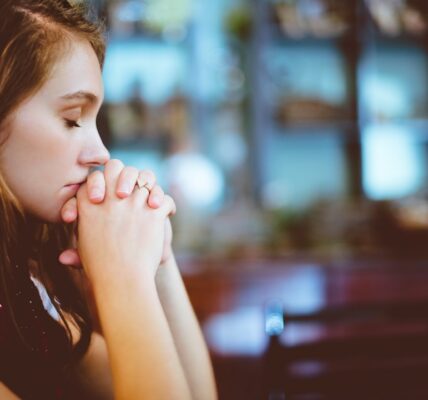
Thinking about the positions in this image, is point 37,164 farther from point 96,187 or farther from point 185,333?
point 185,333

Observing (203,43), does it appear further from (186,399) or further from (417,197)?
(186,399)

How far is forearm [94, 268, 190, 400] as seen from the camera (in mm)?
681

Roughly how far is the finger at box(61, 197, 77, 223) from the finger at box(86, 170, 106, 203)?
0.02 m

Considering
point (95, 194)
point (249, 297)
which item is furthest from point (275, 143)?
point (95, 194)

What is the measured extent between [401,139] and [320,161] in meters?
0.55

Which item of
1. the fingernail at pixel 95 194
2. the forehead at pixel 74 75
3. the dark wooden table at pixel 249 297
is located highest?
the dark wooden table at pixel 249 297

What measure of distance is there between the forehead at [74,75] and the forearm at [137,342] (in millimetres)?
232

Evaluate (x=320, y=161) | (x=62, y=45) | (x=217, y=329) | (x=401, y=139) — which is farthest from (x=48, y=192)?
(x=401, y=139)

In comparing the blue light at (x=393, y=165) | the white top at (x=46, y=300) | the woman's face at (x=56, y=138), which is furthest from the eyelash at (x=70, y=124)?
the blue light at (x=393, y=165)

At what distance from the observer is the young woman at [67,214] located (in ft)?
2.30

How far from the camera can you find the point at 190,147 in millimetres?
3449

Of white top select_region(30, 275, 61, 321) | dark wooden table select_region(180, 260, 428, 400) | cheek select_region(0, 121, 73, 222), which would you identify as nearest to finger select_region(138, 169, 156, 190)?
cheek select_region(0, 121, 73, 222)

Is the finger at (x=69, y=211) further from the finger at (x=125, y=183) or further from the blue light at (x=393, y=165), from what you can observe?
the blue light at (x=393, y=165)

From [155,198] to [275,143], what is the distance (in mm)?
2984
